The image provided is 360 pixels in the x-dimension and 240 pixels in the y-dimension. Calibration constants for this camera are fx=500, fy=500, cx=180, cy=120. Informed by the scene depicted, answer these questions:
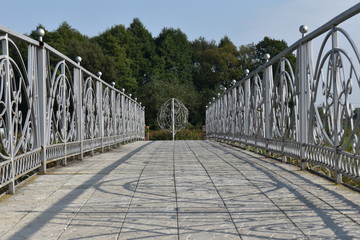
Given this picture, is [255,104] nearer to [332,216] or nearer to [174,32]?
[332,216]

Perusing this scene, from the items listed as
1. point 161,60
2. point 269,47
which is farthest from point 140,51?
point 269,47

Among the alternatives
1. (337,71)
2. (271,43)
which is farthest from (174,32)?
(337,71)

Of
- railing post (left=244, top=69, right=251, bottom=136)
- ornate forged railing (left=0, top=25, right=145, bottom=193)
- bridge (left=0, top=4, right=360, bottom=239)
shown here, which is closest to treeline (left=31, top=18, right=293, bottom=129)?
railing post (left=244, top=69, right=251, bottom=136)

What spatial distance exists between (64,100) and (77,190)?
2676 mm

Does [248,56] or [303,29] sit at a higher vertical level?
[248,56]

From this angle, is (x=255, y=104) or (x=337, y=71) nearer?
(x=337, y=71)

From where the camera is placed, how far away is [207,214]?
332 centimetres

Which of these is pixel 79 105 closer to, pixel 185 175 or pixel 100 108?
pixel 100 108

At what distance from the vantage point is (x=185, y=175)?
17.5ft

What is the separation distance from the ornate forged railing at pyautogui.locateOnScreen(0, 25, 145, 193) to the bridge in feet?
0.05

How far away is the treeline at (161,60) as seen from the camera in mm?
37906

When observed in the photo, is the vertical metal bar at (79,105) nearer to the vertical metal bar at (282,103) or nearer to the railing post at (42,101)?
the railing post at (42,101)

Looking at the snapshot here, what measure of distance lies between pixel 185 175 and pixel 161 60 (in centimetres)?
4320

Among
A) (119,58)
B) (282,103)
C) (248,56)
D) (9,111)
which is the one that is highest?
(248,56)
